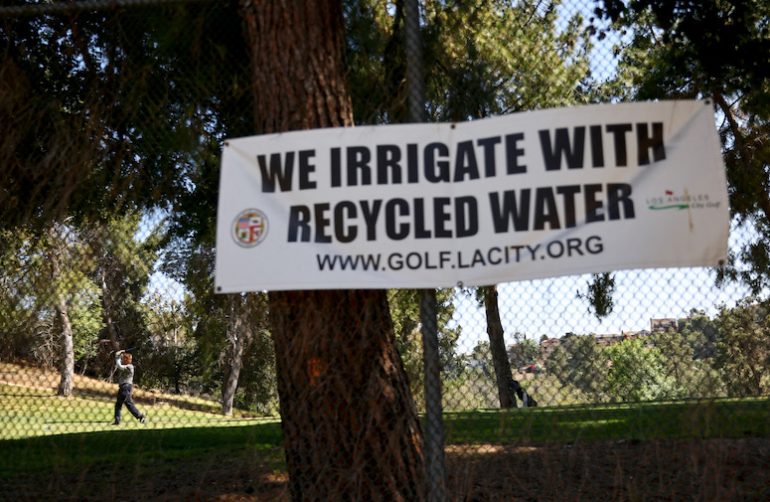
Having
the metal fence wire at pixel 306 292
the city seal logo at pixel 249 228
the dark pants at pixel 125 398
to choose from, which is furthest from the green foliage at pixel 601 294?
the dark pants at pixel 125 398

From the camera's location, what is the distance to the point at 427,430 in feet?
12.1

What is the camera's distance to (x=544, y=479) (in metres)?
5.71

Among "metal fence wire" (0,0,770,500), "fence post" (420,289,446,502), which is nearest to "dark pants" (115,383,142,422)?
"metal fence wire" (0,0,770,500)

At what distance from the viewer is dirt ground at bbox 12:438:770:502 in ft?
16.9

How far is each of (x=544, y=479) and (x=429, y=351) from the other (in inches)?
100

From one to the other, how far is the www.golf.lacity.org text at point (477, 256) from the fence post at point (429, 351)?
0.58ft

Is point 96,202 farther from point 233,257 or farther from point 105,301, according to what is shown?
point 233,257

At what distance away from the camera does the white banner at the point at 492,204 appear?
12.1 ft

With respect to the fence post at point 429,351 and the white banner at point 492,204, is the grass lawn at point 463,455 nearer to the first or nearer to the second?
the fence post at point 429,351

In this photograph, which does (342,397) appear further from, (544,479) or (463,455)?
(544,479)

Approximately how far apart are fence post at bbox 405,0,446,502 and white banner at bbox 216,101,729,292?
0.48 ft

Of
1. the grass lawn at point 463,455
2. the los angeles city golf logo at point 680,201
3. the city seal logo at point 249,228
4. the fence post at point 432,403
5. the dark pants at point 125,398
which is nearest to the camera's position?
the fence post at point 432,403

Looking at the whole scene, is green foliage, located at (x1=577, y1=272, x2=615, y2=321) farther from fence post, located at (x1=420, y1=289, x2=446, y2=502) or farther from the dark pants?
the dark pants

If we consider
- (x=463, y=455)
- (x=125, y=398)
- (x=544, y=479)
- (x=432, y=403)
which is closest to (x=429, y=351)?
(x=432, y=403)
